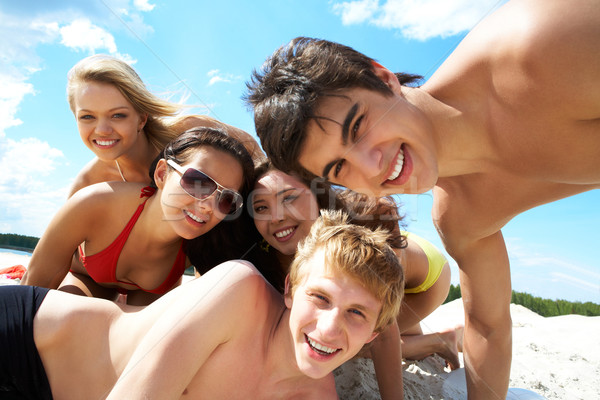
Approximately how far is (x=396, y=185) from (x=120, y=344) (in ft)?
5.96

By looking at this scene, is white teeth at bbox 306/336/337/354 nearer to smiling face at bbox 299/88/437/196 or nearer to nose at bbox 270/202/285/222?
smiling face at bbox 299/88/437/196

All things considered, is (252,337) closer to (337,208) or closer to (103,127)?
(337,208)

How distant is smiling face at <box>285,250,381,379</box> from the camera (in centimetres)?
217

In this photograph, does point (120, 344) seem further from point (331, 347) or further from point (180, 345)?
point (331, 347)

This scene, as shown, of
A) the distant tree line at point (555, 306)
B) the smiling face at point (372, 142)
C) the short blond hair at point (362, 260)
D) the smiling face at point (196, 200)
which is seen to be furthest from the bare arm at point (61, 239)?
the distant tree line at point (555, 306)

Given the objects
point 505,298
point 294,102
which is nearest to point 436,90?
point 294,102

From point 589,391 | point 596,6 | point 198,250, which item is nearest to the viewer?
point 596,6

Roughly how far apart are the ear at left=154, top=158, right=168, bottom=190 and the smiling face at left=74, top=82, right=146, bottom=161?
0.77m

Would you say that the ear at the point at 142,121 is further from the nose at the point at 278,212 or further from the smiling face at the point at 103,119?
the nose at the point at 278,212

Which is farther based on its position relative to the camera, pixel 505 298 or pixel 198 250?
pixel 198 250

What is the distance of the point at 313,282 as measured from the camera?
229cm

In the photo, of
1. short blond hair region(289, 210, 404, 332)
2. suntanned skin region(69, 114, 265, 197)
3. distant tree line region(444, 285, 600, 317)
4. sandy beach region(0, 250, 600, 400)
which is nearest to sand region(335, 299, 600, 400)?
sandy beach region(0, 250, 600, 400)

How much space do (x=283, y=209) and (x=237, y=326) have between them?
1365 millimetres

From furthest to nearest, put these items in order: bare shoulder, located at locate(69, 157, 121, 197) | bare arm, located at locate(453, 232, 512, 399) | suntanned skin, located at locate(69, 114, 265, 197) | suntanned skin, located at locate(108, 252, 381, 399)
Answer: bare shoulder, located at locate(69, 157, 121, 197) < suntanned skin, located at locate(69, 114, 265, 197) < bare arm, located at locate(453, 232, 512, 399) < suntanned skin, located at locate(108, 252, 381, 399)
